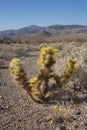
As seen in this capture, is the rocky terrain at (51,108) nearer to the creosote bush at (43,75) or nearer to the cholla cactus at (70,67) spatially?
the creosote bush at (43,75)

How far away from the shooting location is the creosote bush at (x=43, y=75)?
842 centimetres

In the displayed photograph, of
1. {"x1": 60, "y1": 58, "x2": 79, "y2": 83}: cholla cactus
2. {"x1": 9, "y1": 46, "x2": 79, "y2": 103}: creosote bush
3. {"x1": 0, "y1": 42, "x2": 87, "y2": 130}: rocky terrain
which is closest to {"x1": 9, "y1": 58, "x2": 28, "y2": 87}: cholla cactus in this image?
{"x1": 9, "y1": 46, "x2": 79, "y2": 103}: creosote bush

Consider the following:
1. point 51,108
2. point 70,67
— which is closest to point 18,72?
point 51,108

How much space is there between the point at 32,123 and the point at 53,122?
1.47 feet

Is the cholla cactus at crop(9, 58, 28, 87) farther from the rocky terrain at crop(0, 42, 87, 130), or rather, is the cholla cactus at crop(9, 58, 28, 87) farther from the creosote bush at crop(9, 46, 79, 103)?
the rocky terrain at crop(0, 42, 87, 130)

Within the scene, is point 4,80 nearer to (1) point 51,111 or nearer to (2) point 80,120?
(1) point 51,111

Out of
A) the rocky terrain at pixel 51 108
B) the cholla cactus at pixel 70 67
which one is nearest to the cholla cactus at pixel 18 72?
the rocky terrain at pixel 51 108

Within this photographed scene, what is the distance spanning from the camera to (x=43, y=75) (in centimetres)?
895

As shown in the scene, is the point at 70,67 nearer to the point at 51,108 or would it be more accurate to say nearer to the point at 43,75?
the point at 43,75

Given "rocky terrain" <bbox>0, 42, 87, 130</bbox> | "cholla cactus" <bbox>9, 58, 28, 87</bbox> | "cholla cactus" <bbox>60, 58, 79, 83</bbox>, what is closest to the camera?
"rocky terrain" <bbox>0, 42, 87, 130</bbox>

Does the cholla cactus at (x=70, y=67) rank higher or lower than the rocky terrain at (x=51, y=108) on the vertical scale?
higher

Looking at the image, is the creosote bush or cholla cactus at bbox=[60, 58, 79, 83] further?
cholla cactus at bbox=[60, 58, 79, 83]

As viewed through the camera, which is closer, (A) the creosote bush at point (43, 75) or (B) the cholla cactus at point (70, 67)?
(A) the creosote bush at point (43, 75)

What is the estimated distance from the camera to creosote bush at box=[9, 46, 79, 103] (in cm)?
842
